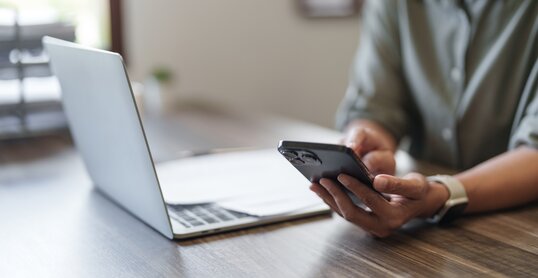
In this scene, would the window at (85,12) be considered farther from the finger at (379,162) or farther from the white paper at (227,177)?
the finger at (379,162)

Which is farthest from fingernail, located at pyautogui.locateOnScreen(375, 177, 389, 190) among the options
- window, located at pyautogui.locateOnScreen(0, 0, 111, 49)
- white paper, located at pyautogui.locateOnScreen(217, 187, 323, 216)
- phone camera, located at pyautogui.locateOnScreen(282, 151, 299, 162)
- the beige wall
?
window, located at pyautogui.locateOnScreen(0, 0, 111, 49)

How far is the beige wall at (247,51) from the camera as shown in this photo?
2500 mm

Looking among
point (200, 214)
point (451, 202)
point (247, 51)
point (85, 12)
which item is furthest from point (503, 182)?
point (247, 51)

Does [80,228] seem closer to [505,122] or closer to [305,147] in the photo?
[305,147]

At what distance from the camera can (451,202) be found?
99 centimetres

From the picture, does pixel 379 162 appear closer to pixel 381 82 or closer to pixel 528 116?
pixel 528 116

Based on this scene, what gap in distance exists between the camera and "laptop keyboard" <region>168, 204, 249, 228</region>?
3.21 ft

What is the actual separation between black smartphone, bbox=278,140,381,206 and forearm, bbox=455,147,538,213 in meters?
0.25

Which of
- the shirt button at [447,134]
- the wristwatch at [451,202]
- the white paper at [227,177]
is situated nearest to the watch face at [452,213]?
the wristwatch at [451,202]

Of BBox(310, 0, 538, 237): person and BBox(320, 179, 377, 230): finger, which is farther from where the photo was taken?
BBox(310, 0, 538, 237): person

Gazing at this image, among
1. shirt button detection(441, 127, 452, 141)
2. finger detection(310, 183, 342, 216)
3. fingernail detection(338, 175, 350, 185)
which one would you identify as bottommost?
shirt button detection(441, 127, 452, 141)

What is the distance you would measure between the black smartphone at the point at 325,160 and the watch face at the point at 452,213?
0.18 metres

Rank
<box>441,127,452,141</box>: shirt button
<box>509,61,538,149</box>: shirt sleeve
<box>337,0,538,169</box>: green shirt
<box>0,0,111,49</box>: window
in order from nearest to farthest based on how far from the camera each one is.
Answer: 1. <box>509,61,538,149</box>: shirt sleeve
2. <box>337,0,538,169</box>: green shirt
3. <box>441,127,452,141</box>: shirt button
4. <box>0,0,111,49</box>: window

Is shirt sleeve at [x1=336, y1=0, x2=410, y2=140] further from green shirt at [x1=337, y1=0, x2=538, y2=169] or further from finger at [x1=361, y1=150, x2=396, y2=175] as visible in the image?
finger at [x1=361, y1=150, x2=396, y2=175]
